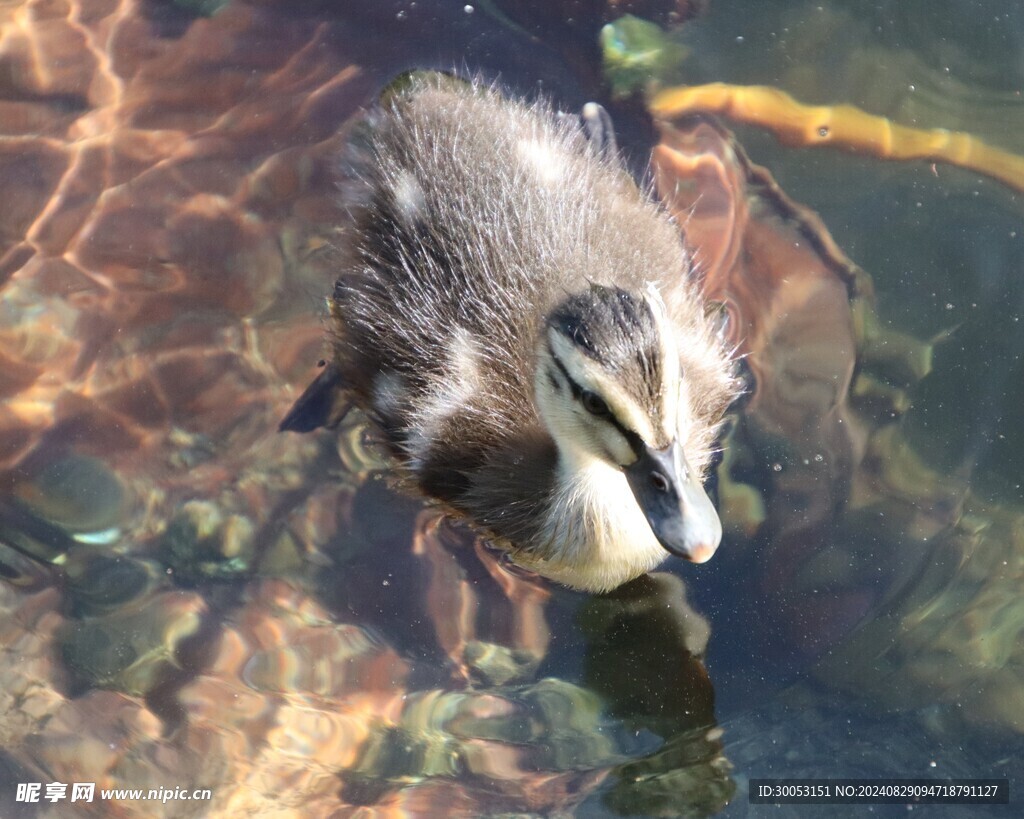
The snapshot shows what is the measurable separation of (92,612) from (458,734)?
1.01 m

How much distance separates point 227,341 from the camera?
3.66 metres

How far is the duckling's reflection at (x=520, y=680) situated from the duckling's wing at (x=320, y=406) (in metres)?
0.27

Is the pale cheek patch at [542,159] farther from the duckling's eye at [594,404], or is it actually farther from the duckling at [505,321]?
the duckling's eye at [594,404]

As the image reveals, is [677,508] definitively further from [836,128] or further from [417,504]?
[836,128]

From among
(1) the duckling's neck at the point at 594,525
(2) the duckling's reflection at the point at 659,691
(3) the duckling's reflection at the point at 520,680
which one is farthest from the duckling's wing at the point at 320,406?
(2) the duckling's reflection at the point at 659,691

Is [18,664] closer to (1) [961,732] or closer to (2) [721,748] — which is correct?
(2) [721,748]

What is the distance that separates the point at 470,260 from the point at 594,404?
55cm

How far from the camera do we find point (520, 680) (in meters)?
3.04

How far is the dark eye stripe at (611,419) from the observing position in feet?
8.22

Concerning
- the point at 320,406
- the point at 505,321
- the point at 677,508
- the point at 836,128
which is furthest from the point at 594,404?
the point at 836,128

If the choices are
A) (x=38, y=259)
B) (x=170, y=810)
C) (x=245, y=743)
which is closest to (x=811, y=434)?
(x=245, y=743)

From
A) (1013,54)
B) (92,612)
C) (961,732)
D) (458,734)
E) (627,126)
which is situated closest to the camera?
(961,732)

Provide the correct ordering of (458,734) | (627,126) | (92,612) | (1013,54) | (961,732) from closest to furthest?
(961,732)
(458,734)
(92,612)
(1013,54)
(627,126)

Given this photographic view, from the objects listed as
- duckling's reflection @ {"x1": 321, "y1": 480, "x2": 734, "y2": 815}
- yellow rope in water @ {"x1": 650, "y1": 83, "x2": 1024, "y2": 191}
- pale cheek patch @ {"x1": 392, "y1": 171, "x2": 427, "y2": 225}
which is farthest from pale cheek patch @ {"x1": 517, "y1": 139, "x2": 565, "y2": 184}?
duckling's reflection @ {"x1": 321, "y1": 480, "x2": 734, "y2": 815}
